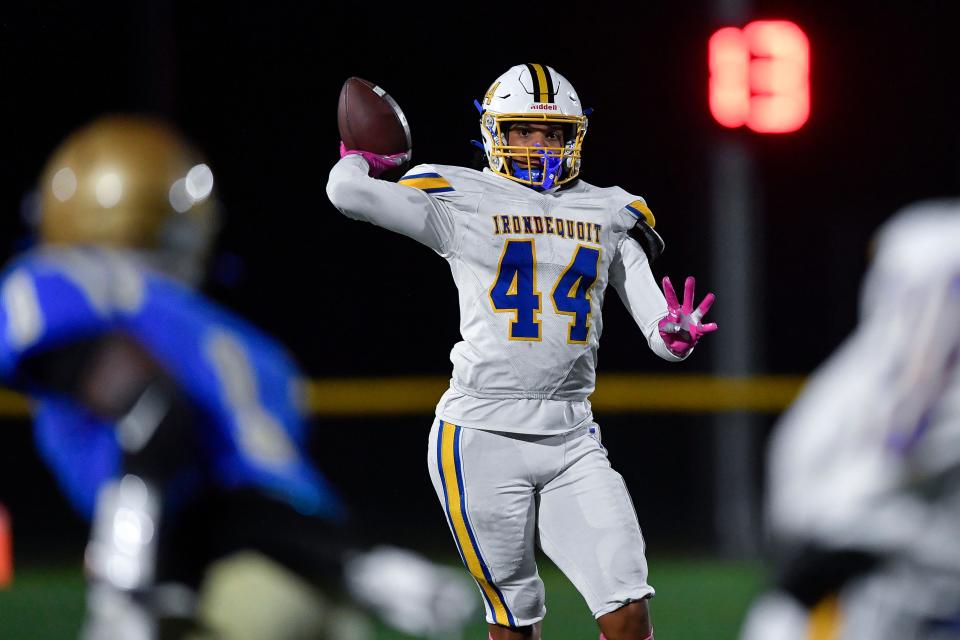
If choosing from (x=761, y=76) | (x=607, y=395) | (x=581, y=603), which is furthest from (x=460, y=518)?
(x=607, y=395)

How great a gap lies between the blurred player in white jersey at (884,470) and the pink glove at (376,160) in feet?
6.68

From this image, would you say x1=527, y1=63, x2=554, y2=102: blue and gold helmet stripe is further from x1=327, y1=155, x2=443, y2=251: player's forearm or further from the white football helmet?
x1=327, y1=155, x2=443, y2=251: player's forearm

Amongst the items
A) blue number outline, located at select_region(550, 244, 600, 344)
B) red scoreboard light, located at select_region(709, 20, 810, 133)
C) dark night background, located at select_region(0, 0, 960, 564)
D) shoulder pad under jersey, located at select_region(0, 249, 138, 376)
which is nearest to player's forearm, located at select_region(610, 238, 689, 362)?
blue number outline, located at select_region(550, 244, 600, 344)

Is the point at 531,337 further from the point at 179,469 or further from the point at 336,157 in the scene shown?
the point at 336,157

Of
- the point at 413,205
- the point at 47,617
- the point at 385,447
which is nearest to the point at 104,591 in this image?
the point at 413,205

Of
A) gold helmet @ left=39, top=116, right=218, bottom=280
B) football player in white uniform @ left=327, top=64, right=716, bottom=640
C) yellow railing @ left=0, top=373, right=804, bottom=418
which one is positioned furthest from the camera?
yellow railing @ left=0, top=373, right=804, bottom=418

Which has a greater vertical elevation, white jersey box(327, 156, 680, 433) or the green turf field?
white jersey box(327, 156, 680, 433)

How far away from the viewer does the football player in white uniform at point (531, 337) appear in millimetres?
3521

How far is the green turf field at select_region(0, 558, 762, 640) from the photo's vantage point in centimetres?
530

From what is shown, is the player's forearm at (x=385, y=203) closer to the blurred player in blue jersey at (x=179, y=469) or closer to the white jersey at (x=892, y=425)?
the blurred player in blue jersey at (x=179, y=469)

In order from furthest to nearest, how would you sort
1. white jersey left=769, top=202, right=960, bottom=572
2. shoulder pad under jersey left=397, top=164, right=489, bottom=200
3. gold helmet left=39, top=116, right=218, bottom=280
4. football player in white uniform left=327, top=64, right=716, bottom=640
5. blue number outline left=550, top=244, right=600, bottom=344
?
shoulder pad under jersey left=397, top=164, right=489, bottom=200
blue number outline left=550, top=244, right=600, bottom=344
football player in white uniform left=327, top=64, right=716, bottom=640
gold helmet left=39, top=116, right=218, bottom=280
white jersey left=769, top=202, right=960, bottom=572

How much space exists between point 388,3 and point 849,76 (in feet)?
8.76

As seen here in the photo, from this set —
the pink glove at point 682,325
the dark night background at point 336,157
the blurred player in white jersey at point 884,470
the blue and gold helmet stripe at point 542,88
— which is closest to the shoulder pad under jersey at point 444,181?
the blue and gold helmet stripe at point 542,88

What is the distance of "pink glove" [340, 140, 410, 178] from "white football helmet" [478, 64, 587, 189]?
0.23m
